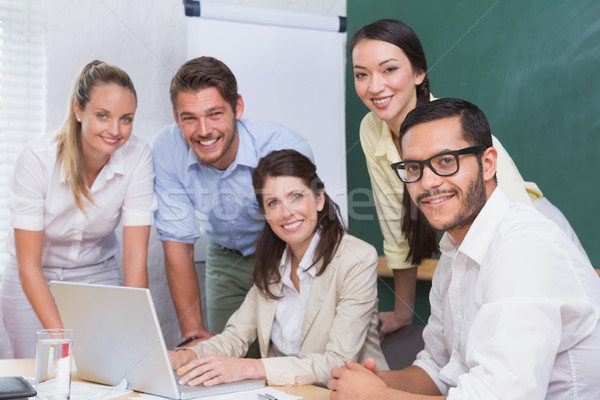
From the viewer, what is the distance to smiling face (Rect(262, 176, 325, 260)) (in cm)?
187

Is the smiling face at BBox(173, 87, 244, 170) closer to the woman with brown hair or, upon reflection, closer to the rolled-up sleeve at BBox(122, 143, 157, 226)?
the rolled-up sleeve at BBox(122, 143, 157, 226)

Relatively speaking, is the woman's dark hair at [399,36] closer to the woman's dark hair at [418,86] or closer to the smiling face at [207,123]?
the woman's dark hair at [418,86]

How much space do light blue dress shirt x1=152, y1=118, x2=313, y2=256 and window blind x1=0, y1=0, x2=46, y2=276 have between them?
767mm

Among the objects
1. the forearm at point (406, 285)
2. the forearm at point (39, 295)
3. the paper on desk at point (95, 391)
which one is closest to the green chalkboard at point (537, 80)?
the forearm at point (406, 285)

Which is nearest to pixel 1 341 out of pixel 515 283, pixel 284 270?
pixel 284 270

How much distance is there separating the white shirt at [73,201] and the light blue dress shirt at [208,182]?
0.07 meters

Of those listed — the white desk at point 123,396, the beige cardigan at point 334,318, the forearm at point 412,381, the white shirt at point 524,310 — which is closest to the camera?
the white shirt at point 524,310

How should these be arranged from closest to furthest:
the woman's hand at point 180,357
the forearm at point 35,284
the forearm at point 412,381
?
the forearm at point 412,381, the woman's hand at point 180,357, the forearm at point 35,284

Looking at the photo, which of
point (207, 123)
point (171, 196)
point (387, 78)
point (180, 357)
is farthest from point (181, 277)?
point (387, 78)

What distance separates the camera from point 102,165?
2172 millimetres

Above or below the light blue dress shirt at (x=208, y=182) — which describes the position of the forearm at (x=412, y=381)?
below

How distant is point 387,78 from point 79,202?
115 cm

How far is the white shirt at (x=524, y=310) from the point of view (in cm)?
95

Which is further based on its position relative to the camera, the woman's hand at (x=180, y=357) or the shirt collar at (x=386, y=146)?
the shirt collar at (x=386, y=146)
